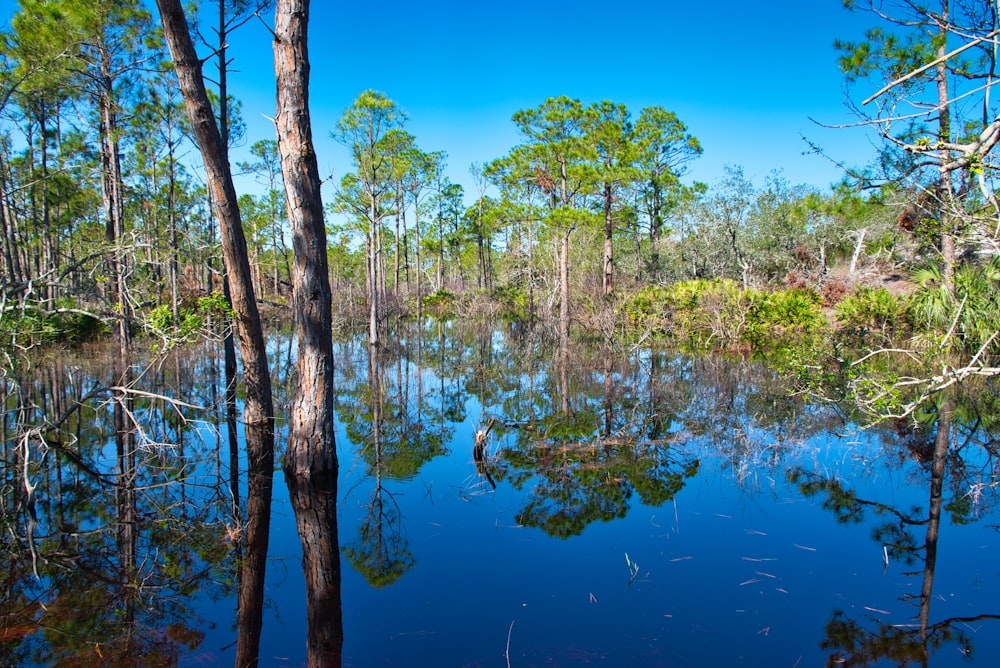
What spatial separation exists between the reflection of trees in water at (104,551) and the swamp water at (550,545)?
0.02 meters

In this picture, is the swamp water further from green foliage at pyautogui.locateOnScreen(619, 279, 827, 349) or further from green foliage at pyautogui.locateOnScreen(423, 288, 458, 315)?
green foliage at pyautogui.locateOnScreen(423, 288, 458, 315)

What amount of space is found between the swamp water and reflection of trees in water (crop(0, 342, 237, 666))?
21 millimetres

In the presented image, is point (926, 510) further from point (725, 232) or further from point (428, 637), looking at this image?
point (725, 232)

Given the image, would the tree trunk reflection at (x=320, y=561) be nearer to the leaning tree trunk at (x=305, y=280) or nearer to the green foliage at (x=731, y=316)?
the leaning tree trunk at (x=305, y=280)

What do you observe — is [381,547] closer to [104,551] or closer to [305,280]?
[104,551]

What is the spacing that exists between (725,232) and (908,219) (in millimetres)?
11329

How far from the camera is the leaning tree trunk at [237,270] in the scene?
5258 millimetres

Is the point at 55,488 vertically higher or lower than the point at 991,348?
lower

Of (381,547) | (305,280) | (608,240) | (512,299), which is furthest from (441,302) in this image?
(381,547)

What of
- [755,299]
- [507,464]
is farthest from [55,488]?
[755,299]

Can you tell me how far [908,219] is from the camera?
13.0 metres

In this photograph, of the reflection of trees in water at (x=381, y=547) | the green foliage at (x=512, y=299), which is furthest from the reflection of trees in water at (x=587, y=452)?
the green foliage at (x=512, y=299)

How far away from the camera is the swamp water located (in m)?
3.07

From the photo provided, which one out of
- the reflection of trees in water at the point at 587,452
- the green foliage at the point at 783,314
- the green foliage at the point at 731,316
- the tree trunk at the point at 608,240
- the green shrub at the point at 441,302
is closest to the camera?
the reflection of trees in water at the point at 587,452
